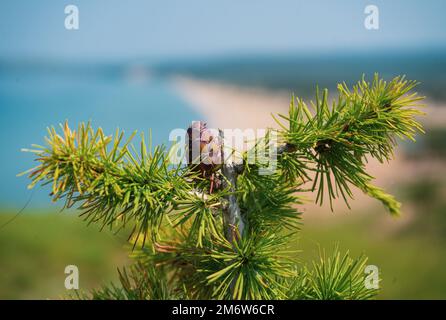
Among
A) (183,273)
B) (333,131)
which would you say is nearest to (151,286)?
(183,273)

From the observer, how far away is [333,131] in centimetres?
42

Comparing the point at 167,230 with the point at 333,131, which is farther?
the point at 167,230

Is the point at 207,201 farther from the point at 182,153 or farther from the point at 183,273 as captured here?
the point at 183,273

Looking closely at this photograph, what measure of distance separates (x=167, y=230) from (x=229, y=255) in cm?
15

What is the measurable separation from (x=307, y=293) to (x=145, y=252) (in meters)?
0.18

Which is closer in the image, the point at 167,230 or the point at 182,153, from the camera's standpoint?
the point at 182,153

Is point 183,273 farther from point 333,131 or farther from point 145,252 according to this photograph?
point 333,131

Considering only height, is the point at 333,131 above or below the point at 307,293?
above

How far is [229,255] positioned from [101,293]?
0.19m

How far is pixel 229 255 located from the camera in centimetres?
42

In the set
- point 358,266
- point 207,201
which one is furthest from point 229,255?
point 358,266
